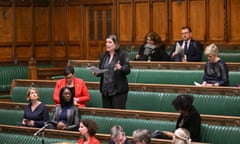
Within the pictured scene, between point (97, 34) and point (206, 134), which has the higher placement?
point (97, 34)

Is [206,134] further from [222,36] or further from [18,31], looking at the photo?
[18,31]

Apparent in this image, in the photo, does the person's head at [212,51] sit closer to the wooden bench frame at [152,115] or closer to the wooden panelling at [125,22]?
the wooden bench frame at [152,115]

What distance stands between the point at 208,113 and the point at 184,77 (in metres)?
1.14

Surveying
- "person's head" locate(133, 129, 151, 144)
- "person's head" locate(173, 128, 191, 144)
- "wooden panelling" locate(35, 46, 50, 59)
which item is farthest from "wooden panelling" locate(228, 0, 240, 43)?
"person's head" locate(133, 129, 151, 144)

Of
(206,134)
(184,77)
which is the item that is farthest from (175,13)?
(206,134)

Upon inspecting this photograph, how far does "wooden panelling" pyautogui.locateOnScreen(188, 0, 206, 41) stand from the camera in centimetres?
964

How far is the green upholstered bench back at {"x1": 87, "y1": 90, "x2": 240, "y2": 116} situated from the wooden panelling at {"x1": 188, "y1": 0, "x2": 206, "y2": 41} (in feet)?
8.98

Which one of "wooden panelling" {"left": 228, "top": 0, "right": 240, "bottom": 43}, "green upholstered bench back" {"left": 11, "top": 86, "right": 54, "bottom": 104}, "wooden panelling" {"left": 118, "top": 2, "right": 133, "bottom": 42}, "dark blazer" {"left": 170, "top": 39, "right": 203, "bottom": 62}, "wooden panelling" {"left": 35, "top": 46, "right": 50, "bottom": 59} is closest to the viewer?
"green upholstered bench back" {"left": 11, "top": 86, "right": 54, "bottom": 104}

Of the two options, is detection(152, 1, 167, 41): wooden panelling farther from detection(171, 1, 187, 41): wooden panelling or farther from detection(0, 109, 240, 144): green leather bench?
detection(0, 109, 240, 144): green leather bench

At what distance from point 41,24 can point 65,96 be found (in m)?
5.11

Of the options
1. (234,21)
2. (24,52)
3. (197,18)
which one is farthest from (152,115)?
(24,52)

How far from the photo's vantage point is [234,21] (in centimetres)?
928

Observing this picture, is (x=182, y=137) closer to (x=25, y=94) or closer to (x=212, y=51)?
(x=212, y=51)

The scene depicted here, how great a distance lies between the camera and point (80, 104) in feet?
23.6
